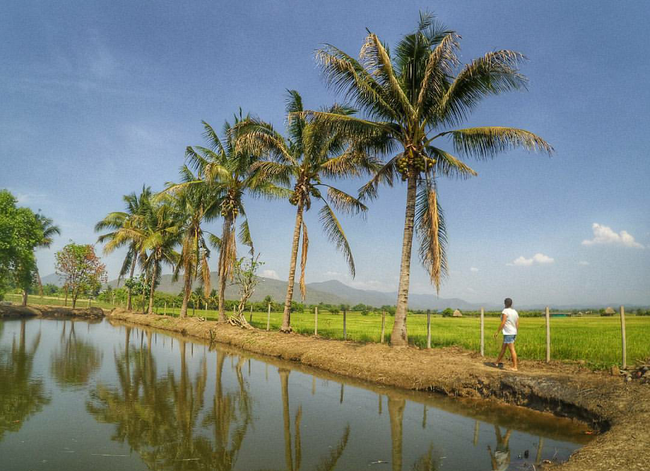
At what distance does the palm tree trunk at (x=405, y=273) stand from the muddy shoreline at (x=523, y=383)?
19.7 inches

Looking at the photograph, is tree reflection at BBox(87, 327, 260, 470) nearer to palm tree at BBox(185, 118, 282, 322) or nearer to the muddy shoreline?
the muddy shoreline

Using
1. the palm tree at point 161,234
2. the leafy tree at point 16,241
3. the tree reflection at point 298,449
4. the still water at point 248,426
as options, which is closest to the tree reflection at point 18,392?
the still water at point 248,426

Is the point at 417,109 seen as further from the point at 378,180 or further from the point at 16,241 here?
the point at 16,241

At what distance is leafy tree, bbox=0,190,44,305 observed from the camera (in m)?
35.8

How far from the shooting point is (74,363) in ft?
45.4

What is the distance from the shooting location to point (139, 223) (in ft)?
140

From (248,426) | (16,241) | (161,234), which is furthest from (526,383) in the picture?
(16,241)

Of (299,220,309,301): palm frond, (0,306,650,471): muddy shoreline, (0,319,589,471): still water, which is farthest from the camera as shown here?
(299,220,309,301): palm frond

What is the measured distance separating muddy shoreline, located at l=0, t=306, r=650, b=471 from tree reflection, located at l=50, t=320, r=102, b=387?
622cm

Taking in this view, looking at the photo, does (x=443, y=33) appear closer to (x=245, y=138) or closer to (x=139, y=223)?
(x=245, y=138)

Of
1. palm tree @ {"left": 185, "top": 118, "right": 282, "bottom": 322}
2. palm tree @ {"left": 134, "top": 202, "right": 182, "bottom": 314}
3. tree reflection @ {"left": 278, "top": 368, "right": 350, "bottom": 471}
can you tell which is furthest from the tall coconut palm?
tree reflection @ {"left": 278, "top": 368, "right": 350, "bottom": 471}

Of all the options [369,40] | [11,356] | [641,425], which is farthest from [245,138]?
[641,425]

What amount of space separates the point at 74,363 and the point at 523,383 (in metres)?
13.2

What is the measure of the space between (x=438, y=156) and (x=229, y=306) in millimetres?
37123
